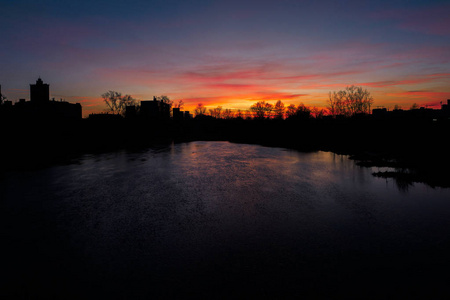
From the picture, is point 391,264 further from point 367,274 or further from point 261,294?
point 261,294

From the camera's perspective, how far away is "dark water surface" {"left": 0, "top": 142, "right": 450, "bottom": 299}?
8.51 m

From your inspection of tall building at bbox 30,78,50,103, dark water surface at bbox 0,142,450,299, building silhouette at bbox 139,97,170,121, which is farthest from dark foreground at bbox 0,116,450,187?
tall building at bbox 30,78,50,103

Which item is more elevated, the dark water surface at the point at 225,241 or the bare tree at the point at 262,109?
the bare tree at the point at 262,109

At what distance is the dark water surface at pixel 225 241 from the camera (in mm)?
8508

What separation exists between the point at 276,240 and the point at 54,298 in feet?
28.7

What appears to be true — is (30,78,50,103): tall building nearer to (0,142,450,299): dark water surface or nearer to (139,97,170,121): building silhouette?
(139,97,170,121): building silhouette

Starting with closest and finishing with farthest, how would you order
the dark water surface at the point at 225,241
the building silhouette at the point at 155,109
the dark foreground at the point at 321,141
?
1. the dark water surface at the point at 225,241
2. the dark foreground at the point at 321,141
3. the building silhouette at the point at 155,109

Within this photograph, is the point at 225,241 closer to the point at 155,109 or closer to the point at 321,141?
the point at 321,141

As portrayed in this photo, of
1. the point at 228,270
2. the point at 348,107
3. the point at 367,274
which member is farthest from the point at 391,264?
the point at 348,107

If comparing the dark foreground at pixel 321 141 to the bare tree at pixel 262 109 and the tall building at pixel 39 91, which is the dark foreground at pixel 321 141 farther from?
the tall building at pixel 39 91

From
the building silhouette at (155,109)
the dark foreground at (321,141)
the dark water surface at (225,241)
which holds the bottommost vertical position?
the dark water surface at (225,241)

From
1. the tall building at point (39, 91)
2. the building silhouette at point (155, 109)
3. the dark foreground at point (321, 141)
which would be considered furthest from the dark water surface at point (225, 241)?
the tall building at point (39, 91)

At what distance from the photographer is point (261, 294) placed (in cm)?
804

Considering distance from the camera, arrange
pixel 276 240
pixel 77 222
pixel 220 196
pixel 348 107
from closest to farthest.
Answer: pixel 276 240
pixel 77 222
pixel 220 196
pixel 348 107
